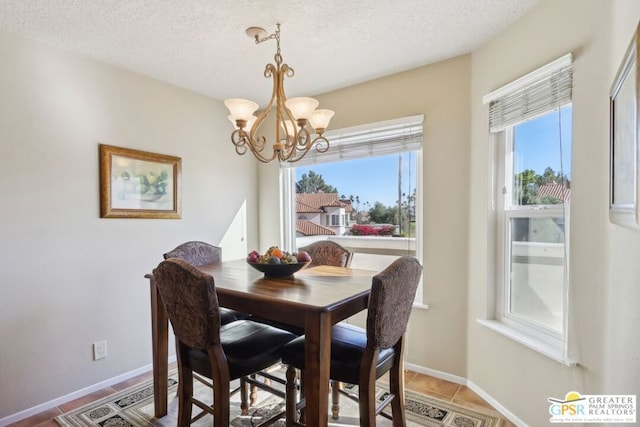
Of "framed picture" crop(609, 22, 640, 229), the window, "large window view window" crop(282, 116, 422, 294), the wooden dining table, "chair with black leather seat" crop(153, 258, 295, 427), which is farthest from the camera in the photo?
"large window view window" crop(282, 116, 422, 294)

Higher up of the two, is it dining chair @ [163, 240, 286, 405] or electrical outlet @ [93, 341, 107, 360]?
dining chair @ [163, 240, 286, 405]

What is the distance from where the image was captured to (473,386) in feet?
7.97

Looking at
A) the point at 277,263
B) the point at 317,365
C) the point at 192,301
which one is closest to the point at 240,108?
the point at 277,263

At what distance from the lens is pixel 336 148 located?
10.5 feet

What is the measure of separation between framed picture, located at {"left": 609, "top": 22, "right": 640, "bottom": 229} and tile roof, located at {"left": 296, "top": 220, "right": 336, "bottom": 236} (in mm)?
2349

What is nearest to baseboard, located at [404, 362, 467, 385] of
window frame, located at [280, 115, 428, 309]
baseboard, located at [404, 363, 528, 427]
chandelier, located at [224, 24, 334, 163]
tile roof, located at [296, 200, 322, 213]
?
baseboard, located at [404, 363, 528, 427]

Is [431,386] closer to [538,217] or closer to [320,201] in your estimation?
[538,217]

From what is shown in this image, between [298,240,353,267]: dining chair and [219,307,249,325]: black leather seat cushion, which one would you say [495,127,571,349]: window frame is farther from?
[219,307,249,325]: black leather seat cushion

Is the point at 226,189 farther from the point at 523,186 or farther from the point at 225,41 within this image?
the point at 523,186

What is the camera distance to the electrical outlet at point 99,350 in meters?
2.50

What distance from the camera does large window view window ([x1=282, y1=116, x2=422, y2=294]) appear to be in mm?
2840

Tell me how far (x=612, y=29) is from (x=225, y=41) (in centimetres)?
208

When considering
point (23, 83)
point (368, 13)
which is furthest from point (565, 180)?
point (23, 83)

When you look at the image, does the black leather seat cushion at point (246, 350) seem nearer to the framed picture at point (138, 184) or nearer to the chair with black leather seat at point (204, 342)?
the chair with black leather seat at point (204, 342)
